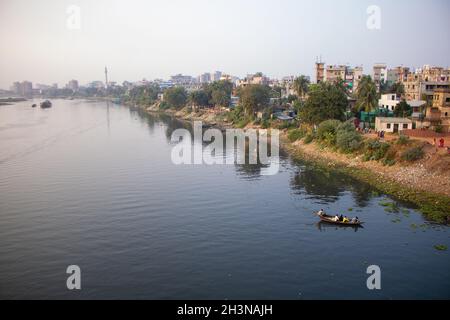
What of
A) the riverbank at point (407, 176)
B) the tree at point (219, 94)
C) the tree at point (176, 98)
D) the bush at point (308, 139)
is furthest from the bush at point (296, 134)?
the tree at point (176, 98)

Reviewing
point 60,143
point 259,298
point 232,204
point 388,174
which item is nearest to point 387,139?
point 388,174

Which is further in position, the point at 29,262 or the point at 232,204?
the point at 232,204

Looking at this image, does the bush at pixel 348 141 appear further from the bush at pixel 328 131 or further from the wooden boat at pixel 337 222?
the wooden boat at pixel 337 222

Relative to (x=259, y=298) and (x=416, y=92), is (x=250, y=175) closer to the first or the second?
(x=259, y=298)

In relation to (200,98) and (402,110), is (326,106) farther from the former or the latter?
(200,98)

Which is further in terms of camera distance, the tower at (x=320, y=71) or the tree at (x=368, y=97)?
A: the tower at (x=320, y=71)

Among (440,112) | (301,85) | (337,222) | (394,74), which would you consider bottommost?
(337,222)

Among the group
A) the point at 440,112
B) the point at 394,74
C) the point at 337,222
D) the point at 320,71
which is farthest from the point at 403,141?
the point at 394,74
